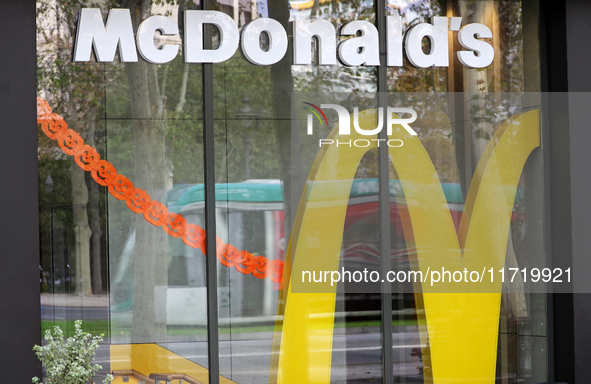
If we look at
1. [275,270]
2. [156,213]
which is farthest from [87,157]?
[275,270]

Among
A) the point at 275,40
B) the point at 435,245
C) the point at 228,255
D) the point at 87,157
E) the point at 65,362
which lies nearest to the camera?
the point at 65,362

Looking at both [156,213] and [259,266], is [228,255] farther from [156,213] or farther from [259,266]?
[156,213]

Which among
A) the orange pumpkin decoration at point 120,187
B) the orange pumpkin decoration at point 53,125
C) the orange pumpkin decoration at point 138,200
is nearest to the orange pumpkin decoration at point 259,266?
the orange pumpkin decoration at point 138,200

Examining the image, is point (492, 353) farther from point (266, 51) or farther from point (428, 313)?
point (266, 51)

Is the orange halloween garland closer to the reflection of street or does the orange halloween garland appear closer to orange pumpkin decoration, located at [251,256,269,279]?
orange pumpkin decoration, located at [251,256,269,279]

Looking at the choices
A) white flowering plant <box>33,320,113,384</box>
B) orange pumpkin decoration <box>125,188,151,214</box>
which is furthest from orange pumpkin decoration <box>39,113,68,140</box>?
white flowering plant <box>33,320,113,384</box>

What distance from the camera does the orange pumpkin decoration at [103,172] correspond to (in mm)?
6246

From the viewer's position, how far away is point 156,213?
6.39 m

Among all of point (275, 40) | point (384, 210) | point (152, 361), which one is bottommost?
point (152, 361)

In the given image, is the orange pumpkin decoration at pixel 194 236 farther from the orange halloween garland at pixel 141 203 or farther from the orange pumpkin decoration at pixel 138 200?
the orange pumpkin decoration at pixel 138 200

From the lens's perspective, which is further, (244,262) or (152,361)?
(244,262)

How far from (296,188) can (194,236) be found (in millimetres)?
1061

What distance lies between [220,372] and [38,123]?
2.77 meters

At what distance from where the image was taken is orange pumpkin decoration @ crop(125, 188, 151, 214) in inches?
249
